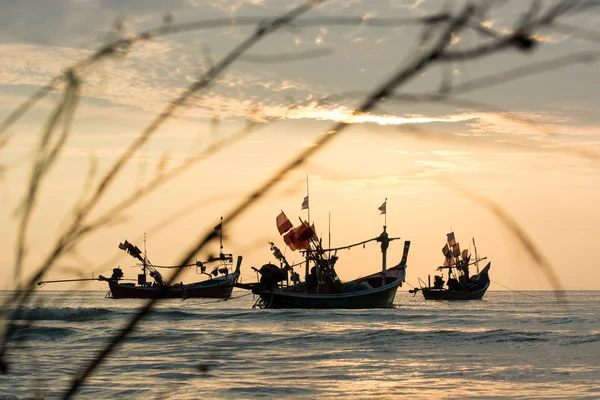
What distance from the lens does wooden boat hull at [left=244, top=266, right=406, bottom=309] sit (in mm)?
45500

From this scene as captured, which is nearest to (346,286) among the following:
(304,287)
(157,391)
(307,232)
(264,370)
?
(304,287)

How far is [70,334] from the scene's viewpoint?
91.4 ft

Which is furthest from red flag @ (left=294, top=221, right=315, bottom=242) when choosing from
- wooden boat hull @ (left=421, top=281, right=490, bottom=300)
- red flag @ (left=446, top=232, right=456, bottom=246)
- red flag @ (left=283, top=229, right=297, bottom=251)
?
wooden boat hull @ (left=421, top=281, right=490, bottom=300)

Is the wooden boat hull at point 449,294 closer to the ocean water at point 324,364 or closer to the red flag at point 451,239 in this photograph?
the red flag at point 451,239

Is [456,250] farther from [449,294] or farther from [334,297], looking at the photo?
[334,297]

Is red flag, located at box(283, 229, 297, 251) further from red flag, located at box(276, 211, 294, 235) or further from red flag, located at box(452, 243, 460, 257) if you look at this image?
red flag, located at box(452, 243, 460, 257)

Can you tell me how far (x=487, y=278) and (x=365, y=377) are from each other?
73743mm

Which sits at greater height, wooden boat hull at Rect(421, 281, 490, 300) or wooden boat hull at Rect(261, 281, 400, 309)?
wooden boat hull at Rect(261, 281, 400, 309)

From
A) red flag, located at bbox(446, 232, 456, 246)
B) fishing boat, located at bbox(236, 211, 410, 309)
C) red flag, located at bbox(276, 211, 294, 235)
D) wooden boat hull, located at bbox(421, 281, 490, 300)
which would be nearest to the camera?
red flag, located at bbox(276, 211, 294, 235)

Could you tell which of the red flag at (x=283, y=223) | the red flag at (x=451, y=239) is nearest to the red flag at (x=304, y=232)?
the red flag at (x=283, y=223)

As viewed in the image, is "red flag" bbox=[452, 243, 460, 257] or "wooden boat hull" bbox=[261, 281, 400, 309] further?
"red flag" bbox=[452, 243, 460, 257]

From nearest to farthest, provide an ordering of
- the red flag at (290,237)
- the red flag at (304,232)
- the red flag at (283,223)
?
the red flag at (283,223) → the red flag at (290,237) → the red flag at (304,232)

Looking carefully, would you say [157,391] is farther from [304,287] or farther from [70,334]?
[304,287]

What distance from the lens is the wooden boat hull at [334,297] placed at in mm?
45500
